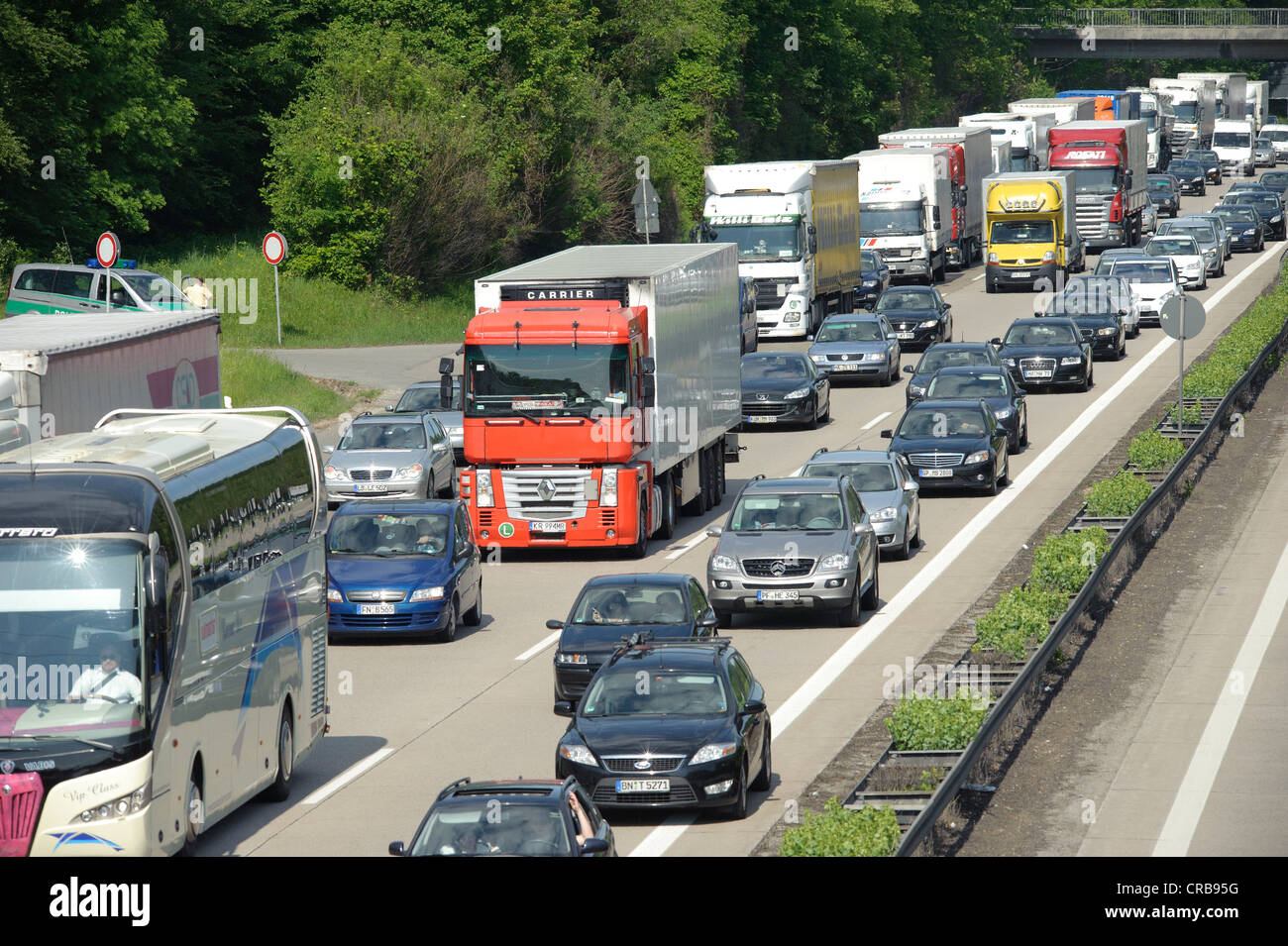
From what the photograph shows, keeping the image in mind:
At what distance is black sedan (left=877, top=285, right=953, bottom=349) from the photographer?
5012cm

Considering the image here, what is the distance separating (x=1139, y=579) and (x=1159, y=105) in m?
82.6

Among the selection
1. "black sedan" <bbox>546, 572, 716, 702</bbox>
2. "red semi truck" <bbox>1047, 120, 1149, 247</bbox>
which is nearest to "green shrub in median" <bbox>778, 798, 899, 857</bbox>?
"black sedan" <bbox>546, 572, 716, 702</bbox>

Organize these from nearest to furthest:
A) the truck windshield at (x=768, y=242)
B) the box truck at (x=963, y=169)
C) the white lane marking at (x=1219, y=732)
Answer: the white lane marking at (x=1219, y=732) < the truck windshield at (x=768, y=242) < the box truck at (x=963, y=169)

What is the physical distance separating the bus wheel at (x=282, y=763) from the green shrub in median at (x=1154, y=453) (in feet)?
59.3

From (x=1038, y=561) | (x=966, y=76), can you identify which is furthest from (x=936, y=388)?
(x=966, y=76)

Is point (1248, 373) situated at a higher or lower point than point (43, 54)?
lower

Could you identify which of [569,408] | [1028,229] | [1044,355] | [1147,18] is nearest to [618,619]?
[569,408]

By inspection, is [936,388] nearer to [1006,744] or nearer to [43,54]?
[1006,744]

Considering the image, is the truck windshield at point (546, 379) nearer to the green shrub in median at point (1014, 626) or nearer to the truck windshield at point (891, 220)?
the green shrub in median at point (1014, 626)

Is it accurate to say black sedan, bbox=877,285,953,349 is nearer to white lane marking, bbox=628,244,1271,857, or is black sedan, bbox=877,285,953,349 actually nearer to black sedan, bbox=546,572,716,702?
white lane marking, bbox=628,244,1271,857

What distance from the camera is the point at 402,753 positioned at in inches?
748

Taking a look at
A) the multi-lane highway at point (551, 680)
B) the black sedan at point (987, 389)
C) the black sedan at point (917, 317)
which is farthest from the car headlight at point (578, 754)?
the black sedan at point (917, 317)

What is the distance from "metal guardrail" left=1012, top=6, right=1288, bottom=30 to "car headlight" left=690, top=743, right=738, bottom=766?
113676 millimetres

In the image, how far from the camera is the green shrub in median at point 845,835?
13.1 metres
